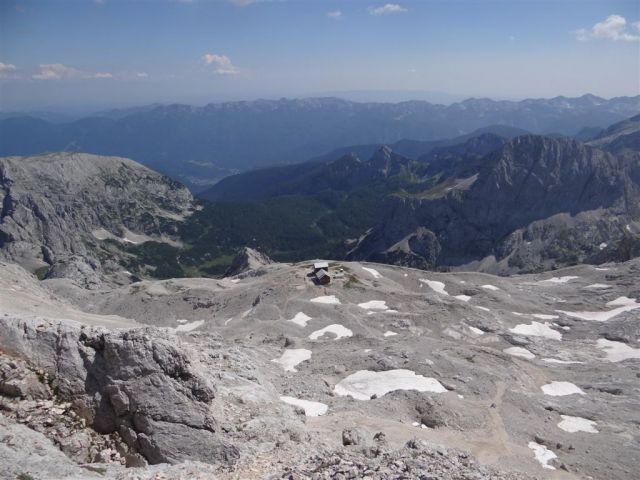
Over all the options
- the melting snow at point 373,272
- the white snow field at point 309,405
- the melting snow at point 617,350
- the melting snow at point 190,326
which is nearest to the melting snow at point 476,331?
the melting snow at point 617,350

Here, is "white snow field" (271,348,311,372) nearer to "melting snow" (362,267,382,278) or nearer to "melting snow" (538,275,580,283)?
"melting snow" (362,267,382,278)

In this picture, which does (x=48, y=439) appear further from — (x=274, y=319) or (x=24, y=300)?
(x=274, y=319)

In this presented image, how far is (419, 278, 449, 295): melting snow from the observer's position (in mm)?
102806

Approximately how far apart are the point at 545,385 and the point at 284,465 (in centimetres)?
4650

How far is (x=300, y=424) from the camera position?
30.1m

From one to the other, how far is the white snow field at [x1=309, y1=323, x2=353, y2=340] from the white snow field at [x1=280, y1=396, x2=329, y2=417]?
33311 mm

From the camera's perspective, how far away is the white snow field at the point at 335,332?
245 ft

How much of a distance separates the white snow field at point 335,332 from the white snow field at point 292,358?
14017 mm

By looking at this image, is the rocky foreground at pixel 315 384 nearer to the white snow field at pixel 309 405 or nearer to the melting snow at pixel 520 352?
the white snow field at pixel 309 405

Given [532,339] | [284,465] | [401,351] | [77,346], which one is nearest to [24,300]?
[77,346]

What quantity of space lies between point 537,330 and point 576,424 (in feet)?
134

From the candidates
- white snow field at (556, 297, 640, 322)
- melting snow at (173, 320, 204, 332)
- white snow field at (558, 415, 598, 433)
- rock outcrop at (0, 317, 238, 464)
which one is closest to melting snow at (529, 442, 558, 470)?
white snow field at (558, 415, 598, 433)

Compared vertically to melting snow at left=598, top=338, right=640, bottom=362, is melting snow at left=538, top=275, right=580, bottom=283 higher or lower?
higher

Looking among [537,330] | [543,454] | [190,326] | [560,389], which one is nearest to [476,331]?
[537,330]
